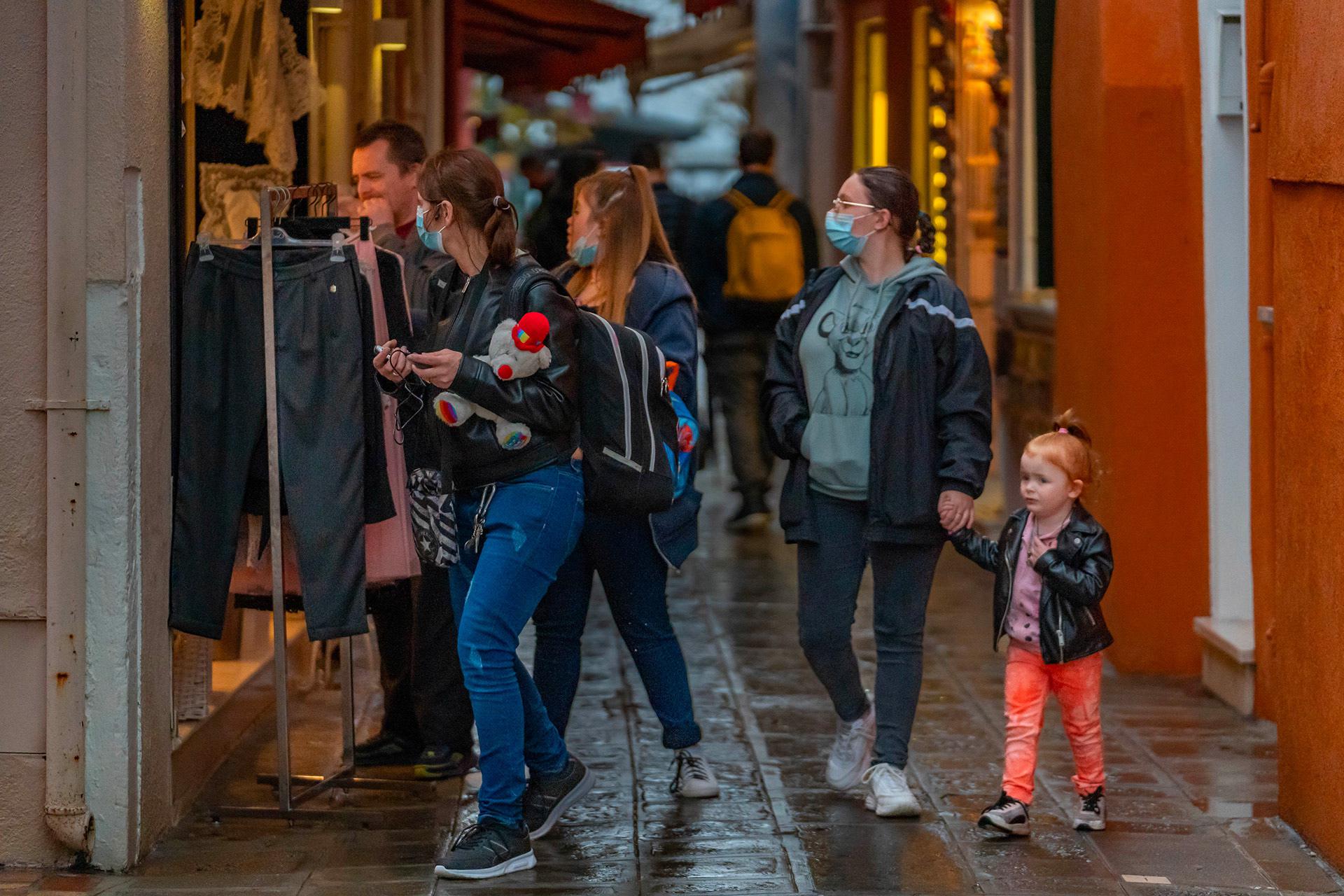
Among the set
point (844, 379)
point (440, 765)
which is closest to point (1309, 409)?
point (844, 379)

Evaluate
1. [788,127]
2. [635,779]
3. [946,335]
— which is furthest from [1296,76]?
[788,127]

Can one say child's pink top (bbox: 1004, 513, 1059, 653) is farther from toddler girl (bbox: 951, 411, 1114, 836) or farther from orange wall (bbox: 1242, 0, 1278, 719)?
orange wall (bbox: 1242, 0, 1278, 719)

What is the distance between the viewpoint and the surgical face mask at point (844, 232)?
5.51 meters

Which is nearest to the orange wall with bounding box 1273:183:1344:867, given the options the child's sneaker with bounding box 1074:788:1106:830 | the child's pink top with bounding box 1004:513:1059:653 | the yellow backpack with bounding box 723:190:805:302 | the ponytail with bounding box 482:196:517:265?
the child's sneaker with bounding box 1074:788:1106:830

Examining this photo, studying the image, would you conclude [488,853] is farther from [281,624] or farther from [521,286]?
[521,286]

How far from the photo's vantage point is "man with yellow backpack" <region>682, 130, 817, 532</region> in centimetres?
1085

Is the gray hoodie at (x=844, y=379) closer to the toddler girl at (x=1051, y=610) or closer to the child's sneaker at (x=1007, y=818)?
the toddler girl at (x=1051, y=610)

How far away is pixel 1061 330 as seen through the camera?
8.23 m

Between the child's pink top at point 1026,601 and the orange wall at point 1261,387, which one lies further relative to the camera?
the orange wall at point 1261,387

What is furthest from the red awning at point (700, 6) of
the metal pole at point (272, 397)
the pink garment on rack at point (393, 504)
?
the metal pole at point (272, 397)

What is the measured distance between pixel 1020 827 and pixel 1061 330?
3429 mm

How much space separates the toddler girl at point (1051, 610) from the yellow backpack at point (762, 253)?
5.57m

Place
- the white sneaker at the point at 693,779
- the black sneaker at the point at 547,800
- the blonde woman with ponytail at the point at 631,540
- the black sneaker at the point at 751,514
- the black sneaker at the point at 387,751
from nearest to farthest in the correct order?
1. the black sneaker at the point at 547,800
2. the blonde woman with ponytail at the point at 631,540
3. the white sneaker at the point at 693,779
4. the black sneaker at the point at 387,751
5. the black sneaker at the point at 751,514

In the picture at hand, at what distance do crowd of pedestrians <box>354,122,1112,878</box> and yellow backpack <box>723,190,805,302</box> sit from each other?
481 cm
